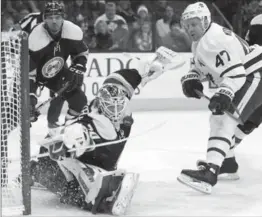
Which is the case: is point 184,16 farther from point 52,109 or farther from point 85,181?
point 52,109

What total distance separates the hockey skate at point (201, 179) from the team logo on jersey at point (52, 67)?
4.08ft

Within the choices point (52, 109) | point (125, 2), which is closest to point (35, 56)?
point (52, 109)

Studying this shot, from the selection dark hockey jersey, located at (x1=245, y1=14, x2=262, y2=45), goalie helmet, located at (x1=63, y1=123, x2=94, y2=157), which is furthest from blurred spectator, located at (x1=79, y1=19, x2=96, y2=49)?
goalie helmet, located at (x1=63, y1=123, x2=94, y2=157)

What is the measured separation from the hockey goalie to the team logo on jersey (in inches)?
40.6

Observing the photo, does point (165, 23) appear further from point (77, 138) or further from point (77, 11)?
point (77, 138)

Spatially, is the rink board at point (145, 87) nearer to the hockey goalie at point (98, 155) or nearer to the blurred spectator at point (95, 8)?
the blurred spectator at point (95, 8)

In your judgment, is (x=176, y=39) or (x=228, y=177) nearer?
(x=228, y=177)

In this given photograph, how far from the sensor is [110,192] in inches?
98.6

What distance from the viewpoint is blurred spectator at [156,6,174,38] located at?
6.64m

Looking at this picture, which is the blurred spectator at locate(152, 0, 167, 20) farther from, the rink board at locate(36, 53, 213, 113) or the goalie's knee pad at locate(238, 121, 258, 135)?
the goalie's knee pad at locate(238, 121, 258, 135)

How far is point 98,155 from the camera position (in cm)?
263

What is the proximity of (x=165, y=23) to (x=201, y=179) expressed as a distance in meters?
4.02

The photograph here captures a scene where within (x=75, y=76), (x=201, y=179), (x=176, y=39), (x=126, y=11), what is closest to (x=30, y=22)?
(x=75, y=76)

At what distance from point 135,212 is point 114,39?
403cm
